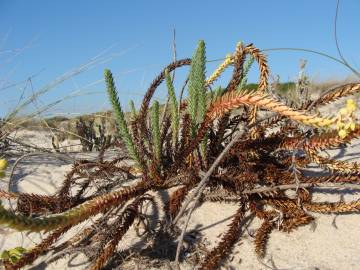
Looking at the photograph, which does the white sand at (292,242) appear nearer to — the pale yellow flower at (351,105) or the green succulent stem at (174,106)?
the green succulent stem at (174,106)

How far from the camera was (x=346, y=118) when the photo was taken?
1.17m

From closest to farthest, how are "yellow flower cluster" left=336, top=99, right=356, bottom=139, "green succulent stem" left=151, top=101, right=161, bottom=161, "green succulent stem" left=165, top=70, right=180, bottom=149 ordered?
"yellow flower cluster" left=336, top=99, right=356, bottom=139 → "green succulent stem" left=151, top=101, right=161, bottom=161 → "green succulent stem" left=165, top=70, right=180, bottom=149

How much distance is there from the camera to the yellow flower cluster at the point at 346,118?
1.15 m

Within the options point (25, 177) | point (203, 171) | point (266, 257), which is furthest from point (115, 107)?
point (25, 177)

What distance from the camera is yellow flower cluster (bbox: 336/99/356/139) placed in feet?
3.77

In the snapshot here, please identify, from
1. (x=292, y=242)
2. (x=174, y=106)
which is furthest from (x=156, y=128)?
(x=292, y=242)

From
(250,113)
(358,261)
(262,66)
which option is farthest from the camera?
(250,113)

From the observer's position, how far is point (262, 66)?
5.61 ft

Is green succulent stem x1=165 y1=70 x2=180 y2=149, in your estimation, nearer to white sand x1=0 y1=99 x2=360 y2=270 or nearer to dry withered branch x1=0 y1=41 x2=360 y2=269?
dry withered branch x1=0 y1=41 x2=360 y2=269

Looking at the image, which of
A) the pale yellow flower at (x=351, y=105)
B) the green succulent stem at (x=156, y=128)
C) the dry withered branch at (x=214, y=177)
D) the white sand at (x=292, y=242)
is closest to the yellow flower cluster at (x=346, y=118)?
the pale yellow flower at (x=351, y=105)

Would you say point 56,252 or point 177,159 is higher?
point 177,159

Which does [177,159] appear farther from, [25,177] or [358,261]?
[25,177]

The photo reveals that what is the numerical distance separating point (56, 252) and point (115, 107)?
619 mm

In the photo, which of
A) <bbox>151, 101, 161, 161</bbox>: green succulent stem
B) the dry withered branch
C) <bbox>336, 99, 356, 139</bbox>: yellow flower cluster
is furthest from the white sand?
<bbox>336, 99, 356, 139</bbox>: yellow flower cluster
